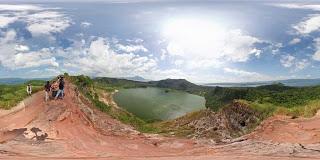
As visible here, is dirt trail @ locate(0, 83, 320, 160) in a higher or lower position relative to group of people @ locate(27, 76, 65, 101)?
lower

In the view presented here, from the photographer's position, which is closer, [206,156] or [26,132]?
[206,156]

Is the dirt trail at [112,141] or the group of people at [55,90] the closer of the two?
the dirt trail at [112,141]

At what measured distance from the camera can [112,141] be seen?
4438 cm

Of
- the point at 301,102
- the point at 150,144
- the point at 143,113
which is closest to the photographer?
the point at 150,144

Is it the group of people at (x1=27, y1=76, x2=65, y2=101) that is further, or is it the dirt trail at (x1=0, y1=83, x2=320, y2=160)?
the group of people at (x1=27, y1=76, x2=65, y2=101)

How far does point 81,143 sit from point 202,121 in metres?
20.6

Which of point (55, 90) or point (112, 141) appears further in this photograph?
point (55, 90)

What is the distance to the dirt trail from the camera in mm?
38875

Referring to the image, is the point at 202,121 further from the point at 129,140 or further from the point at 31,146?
the point at 31,146

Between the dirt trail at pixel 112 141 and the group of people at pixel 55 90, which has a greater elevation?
the group of people at pixel 55 90

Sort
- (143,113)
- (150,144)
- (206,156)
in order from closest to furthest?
(206,156) < (150,144) < (143,113)

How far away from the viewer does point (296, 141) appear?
134ft

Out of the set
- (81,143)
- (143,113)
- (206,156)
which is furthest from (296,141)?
(143,113)

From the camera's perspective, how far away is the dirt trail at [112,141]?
3888 cm
